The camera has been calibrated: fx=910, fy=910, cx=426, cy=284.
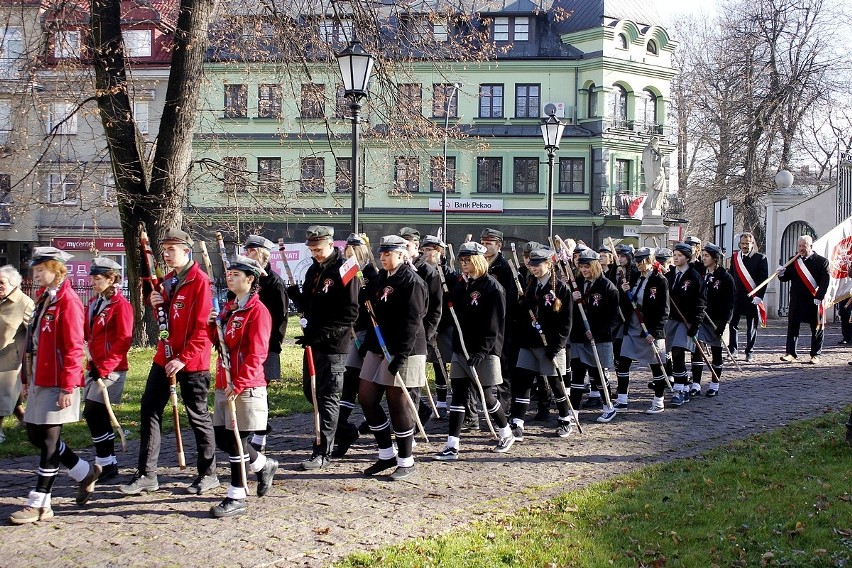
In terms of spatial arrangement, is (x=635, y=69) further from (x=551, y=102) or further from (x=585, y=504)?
(x=585, y=504)

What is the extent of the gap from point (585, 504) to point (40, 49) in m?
12.5

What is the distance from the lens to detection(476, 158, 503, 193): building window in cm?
4728

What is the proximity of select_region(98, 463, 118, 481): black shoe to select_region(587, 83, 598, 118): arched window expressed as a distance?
4182 cm

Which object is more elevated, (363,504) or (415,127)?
(415,127)

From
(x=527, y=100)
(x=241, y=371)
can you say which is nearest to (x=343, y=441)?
(x=241, y=371)

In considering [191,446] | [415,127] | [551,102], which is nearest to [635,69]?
[551,102]

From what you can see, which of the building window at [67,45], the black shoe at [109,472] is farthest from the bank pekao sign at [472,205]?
the black shoe at [109,472]

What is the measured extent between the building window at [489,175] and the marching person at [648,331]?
116 feet

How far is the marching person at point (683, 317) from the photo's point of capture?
41.0 ft

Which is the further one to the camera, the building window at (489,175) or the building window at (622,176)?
the building window at (622,176)

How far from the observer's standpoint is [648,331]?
39.0 feet

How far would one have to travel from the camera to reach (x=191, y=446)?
983 centimetres

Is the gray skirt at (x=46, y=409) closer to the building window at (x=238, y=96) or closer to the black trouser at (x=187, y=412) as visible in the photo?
the black trouser at (x=187, y=412)

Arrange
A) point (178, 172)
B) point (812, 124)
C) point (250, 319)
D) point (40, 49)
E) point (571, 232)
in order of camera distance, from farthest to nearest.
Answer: point (571, 232) < point (812, 124) < point (178, 172) < point (40, 49) < point (250, 319)
